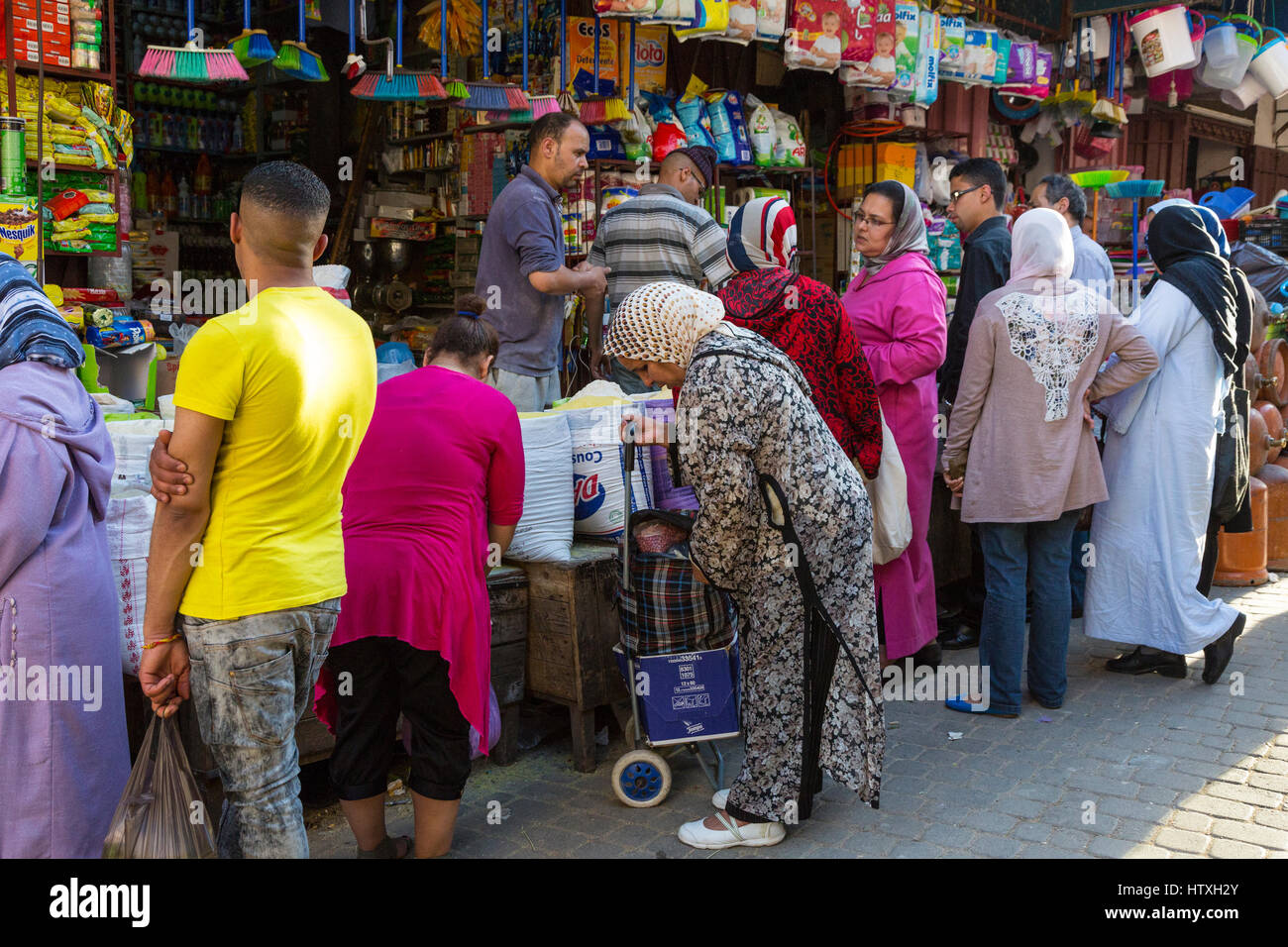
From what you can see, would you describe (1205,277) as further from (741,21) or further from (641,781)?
(641,781)

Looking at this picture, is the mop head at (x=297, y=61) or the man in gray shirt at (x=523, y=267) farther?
the mop head at (x=297, y=61)

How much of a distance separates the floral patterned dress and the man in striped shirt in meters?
2.17

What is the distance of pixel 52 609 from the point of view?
3.01 m

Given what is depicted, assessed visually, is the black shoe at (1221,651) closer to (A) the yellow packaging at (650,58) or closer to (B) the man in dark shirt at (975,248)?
(B) the man in dark shirt at (975,248)

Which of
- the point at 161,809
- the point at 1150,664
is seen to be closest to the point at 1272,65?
the point at 1150,664

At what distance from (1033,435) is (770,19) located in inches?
147

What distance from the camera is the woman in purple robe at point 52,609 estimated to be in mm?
2945

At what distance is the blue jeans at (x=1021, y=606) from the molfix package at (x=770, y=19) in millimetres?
3858

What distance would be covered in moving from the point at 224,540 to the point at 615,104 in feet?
16.8

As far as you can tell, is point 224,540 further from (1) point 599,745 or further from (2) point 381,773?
(1) point 599,745

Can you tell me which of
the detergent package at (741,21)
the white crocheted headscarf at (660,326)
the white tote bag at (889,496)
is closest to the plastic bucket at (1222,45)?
the detergent package at (741,21)

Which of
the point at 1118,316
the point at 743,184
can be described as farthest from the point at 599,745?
the point at 743,184

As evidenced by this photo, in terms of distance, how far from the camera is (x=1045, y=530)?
16.4 ft

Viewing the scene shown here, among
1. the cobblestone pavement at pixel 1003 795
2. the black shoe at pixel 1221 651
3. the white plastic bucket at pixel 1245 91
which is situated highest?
the white plastic bucket at pixel 1245 91
